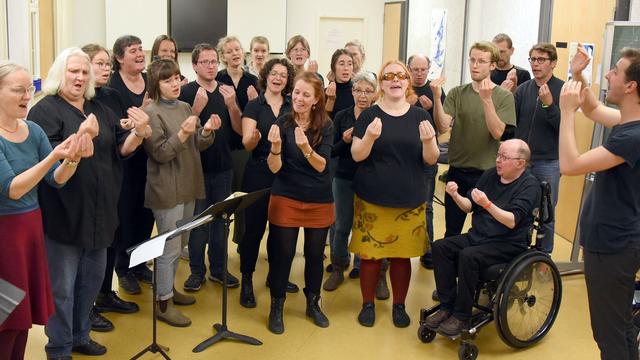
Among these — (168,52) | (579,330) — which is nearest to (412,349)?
(579,330)

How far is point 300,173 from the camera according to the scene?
12.1 feet

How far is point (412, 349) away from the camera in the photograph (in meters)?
3.62

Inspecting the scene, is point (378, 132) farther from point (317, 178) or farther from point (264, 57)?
point (264, 57)

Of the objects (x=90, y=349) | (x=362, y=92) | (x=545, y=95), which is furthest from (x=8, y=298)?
(x=545, y=95)

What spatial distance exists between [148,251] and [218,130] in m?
1.34

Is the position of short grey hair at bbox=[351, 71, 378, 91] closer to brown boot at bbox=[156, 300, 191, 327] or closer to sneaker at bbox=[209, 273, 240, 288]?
sneaker at bbox=[209, 273, 240, 288]

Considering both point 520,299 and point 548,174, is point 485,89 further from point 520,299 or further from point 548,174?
point 520,299

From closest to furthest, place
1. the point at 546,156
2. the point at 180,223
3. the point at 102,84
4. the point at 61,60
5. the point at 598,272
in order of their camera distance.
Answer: the point at 598,272
the point at 61,60
the point at 180,223
the point at 102,84
the point at 546,156

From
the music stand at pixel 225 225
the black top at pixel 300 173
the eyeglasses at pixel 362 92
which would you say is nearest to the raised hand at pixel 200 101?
the black top at pixel 300 173

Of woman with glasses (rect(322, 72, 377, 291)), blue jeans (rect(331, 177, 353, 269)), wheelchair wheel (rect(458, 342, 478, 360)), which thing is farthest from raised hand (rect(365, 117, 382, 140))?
wheelchair wheel (rect(458, 342, 478, 360))

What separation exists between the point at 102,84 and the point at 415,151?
166cm

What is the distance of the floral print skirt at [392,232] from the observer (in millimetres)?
3775

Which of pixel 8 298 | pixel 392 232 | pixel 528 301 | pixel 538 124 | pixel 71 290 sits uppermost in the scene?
pixel 538 124

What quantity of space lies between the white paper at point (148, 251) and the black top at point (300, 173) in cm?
93
